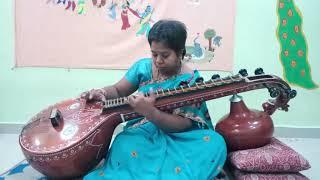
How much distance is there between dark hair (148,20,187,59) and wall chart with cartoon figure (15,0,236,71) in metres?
1.28

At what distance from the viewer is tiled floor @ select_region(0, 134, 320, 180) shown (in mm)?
2078

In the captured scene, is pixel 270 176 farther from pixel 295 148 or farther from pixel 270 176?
pixel 295 148

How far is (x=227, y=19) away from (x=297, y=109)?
1.04 m

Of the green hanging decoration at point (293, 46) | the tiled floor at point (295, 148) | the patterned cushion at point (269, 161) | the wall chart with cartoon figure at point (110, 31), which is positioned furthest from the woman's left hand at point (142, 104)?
the green hanging decoration at point (293, 46)

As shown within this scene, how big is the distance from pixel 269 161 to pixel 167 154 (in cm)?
45

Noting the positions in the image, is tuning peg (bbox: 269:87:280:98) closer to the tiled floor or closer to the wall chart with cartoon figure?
the tiled floor

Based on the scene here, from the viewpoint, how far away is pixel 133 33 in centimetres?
280

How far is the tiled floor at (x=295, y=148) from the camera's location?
2078mm

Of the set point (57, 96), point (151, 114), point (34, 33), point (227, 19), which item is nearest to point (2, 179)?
point (151, 114)

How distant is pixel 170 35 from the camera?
1486 millimetres

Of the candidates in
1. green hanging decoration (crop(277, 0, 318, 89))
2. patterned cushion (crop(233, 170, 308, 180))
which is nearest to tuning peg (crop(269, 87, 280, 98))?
patterned cushion (crop(233, 170, 308, 180))

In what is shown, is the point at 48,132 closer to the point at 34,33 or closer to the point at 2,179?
the point at 2,179

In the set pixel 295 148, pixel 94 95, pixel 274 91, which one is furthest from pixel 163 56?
pixel 295 148

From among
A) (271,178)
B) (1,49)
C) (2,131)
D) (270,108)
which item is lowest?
(2,131)
